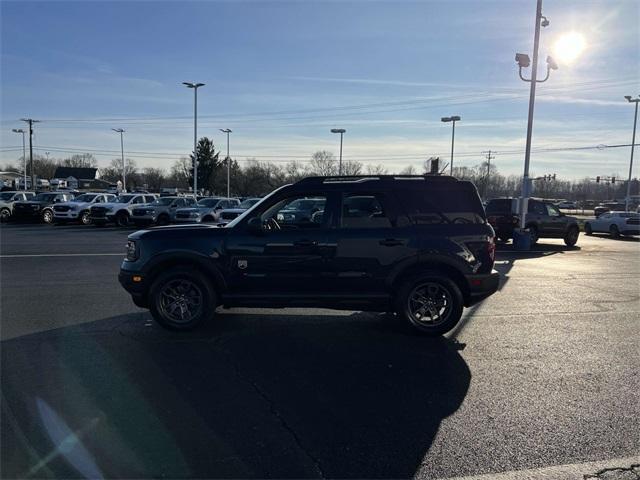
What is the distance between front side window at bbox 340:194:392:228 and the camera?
20.5ft

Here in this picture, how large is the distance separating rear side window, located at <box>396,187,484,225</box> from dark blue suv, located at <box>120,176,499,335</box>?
16mm

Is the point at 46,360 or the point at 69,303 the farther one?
the point at 69,303

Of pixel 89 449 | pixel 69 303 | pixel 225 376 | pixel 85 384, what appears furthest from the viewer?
pixel 69 303

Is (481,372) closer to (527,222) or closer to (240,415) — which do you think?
(240,415)

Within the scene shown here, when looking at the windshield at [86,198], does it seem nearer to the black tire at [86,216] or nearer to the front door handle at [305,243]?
the black tire at [86,216]

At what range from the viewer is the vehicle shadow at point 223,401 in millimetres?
3252

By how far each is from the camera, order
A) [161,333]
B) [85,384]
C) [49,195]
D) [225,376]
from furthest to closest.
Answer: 1. [49,195]
2. [161,333]
3. [225,376]
4. [85,384]

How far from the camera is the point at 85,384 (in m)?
4.43

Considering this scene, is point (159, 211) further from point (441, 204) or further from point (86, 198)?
point (441, 204)

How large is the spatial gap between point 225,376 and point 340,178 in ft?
10.1

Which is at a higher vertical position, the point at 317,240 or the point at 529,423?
the point at 317,240

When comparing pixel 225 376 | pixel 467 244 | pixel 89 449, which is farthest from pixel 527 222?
pixel 89 449

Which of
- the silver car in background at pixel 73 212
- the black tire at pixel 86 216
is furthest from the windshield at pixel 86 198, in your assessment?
the black tire at pixel 86 216

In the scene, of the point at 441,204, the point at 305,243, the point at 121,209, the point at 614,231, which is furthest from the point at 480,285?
the point at 614,231
